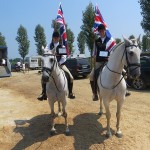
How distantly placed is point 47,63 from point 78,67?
1755 cm

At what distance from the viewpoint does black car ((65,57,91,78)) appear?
79.6 ft

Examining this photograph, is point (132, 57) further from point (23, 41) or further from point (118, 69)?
point (23, 41)

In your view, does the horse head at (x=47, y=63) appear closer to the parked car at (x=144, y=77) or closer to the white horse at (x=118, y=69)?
the white horse at (x=118, y=69)

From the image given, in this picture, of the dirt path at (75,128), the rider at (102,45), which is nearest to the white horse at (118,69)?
the dirt path at (75,128)

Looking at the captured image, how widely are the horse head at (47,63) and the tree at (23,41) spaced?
6435cm

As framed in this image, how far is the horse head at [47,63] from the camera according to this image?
21.8 ft

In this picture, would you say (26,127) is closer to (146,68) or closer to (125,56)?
(125,56)

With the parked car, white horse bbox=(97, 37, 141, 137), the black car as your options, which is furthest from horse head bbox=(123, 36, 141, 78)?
the black car

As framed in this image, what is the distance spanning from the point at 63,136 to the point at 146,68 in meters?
9.75

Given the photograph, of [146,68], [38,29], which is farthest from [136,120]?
[38,29]

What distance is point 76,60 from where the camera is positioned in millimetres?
24609

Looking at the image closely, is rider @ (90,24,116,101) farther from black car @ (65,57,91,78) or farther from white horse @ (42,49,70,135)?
black car @ (65,57,91,78)

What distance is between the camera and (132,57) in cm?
629

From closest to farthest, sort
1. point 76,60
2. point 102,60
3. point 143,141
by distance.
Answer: point 143,141, point 102,60, point 76,60
